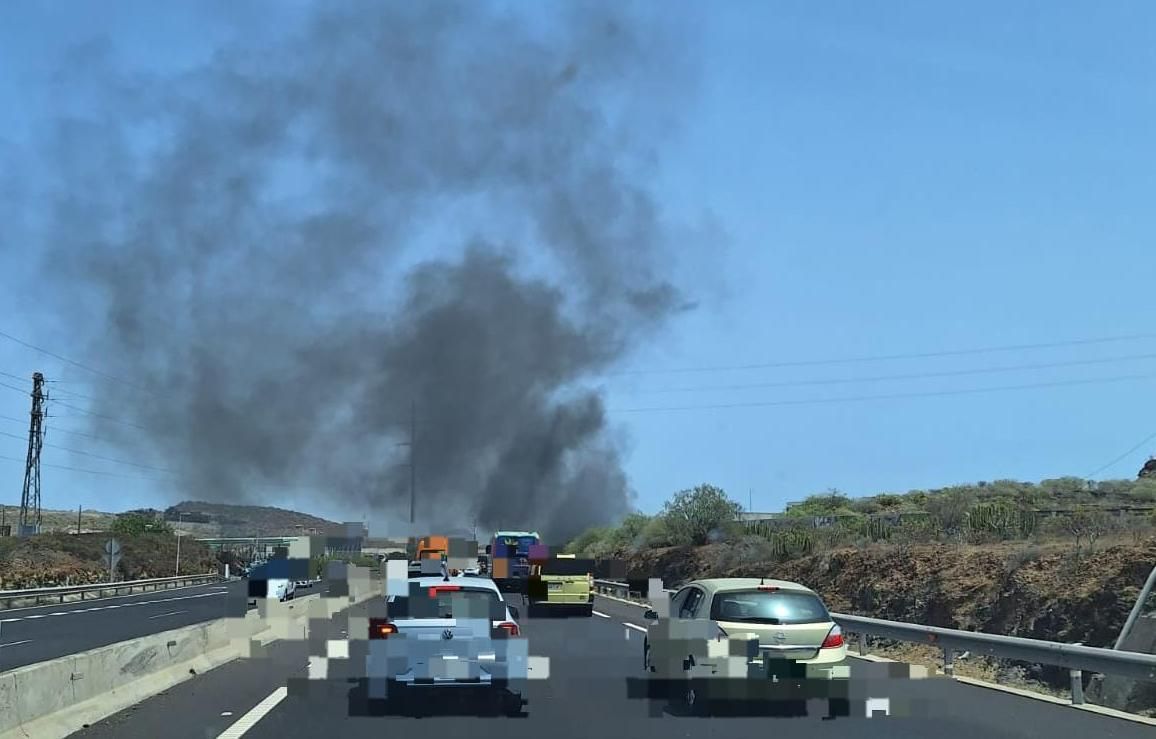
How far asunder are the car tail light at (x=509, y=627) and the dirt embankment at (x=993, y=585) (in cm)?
1263

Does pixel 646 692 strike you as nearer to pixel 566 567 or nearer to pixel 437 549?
pixel 566 567

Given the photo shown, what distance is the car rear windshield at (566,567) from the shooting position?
3706 cm

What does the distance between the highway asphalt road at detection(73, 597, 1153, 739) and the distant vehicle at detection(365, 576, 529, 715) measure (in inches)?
15.8

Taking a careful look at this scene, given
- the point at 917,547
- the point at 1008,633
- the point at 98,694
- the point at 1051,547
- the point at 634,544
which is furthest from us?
the point at 634,544

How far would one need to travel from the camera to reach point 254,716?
43.4 feet

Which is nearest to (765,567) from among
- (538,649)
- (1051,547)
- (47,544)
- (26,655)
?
(1051,547)

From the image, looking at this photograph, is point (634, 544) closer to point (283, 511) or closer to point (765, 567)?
point (765, 567)

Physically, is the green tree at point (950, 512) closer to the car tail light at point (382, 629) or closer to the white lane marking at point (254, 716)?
the white lane marking at point (254, 716)

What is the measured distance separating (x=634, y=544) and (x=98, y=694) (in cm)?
5936

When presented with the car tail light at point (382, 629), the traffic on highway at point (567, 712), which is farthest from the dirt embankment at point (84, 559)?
the car tail light at point (382, 629)

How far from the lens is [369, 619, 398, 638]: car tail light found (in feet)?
43.8

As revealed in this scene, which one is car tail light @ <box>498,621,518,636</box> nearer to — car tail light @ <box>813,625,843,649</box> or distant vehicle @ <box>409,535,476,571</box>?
car tail light @ <box>813,625,843,649</box>

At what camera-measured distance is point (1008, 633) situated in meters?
24.2

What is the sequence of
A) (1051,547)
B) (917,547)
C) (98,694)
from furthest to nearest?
(917,547) < (1051,547) < (98,694)
